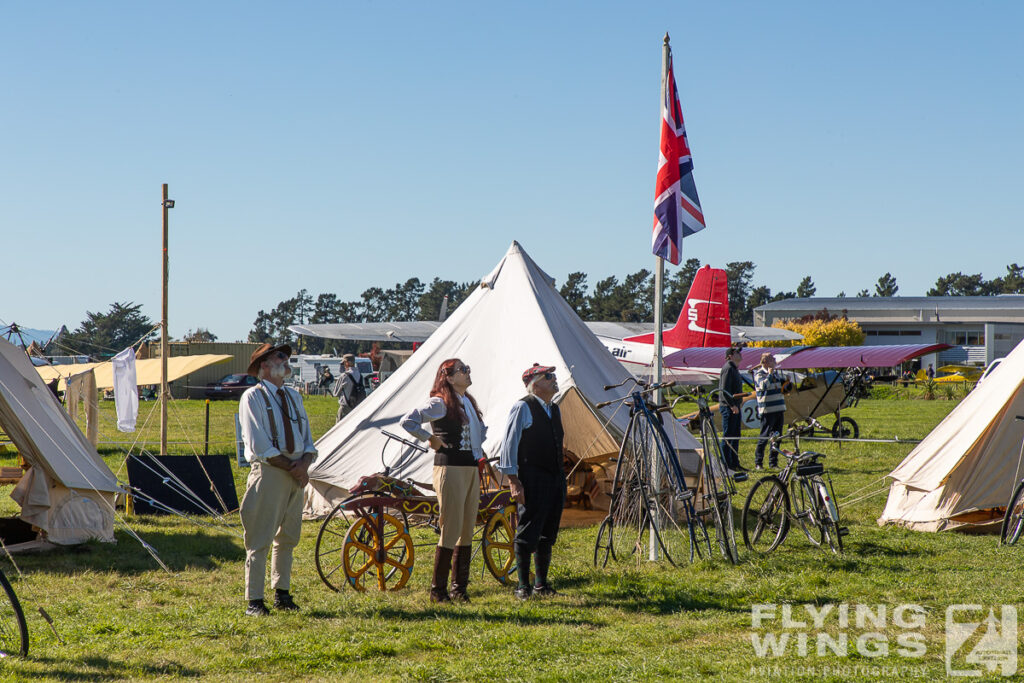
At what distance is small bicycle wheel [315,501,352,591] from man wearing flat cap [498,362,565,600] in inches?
45.3

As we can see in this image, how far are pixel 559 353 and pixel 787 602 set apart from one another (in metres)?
3.70

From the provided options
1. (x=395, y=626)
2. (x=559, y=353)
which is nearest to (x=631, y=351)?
(x=559, y=353)

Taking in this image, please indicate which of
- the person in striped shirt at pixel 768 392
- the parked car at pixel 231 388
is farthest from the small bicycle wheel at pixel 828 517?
the parked car at pixel 231 388

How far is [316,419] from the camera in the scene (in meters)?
22.7

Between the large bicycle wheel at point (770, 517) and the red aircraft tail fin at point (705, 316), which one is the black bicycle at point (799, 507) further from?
the red aircraft tail fin at point (705, 316)

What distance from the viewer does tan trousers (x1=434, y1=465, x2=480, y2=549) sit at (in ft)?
18.5

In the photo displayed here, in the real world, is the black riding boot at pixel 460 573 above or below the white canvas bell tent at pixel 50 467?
below

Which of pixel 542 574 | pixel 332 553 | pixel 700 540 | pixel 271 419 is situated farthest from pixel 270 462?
pixel 700 540

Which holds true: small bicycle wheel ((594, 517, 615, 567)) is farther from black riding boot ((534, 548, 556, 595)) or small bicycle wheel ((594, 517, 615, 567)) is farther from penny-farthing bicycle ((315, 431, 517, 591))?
black riding boot ((534, 548, 556, 595))

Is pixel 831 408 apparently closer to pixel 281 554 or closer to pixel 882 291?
pixel 281 554

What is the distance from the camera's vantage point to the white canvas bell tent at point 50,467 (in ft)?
24.0

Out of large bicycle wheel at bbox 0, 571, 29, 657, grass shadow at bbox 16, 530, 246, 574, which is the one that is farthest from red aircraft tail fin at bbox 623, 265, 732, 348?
large bicycle wheel at bbox 0, 571, 29, 657

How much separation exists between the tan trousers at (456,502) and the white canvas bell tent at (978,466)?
4438 millimetres

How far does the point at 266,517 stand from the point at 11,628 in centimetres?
144
